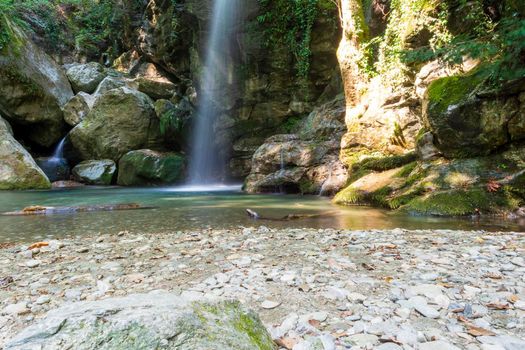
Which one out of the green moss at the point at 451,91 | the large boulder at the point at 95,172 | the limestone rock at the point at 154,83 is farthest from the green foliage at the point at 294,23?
the large boulder at the point at 95,172

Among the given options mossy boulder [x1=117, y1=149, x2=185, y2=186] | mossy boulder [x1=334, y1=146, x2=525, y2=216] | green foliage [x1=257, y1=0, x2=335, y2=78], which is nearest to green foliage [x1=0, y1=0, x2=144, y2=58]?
mossy boulder [x1=117, y1=149, x2=185, y2=186]

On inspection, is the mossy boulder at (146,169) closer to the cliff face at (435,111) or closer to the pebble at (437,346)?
the cliff face at (435,111)

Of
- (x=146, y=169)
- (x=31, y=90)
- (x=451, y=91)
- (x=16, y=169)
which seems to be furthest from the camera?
(x=146, y=169)

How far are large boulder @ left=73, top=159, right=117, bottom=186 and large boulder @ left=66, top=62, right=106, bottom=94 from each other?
4997 mm

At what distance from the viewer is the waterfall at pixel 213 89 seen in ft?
50.7

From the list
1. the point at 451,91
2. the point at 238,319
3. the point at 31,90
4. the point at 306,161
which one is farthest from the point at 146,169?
the point at 238,319

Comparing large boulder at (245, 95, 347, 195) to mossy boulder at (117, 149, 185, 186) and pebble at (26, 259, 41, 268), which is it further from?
pebble at (26, 259, 41, 268)

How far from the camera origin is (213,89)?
16703 mm

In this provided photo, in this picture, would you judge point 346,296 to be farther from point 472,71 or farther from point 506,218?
point 472,71

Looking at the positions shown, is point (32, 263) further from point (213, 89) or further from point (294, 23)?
point (213, 89)

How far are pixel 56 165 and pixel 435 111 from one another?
16881mm

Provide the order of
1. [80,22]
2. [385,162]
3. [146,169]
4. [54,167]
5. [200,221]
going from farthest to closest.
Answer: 1. [80,22]
2. [54,167]
3. [146,169]
4. [385,162]
5. [200,221]

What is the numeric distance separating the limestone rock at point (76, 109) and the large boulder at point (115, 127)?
0.88m

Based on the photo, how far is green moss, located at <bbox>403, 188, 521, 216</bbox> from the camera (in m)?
6.05
